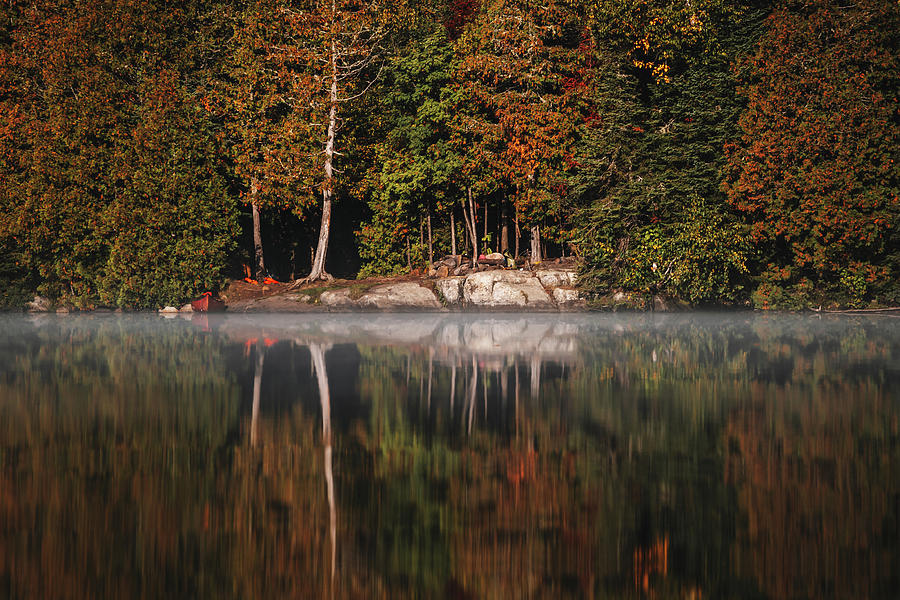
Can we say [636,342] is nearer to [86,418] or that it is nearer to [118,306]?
[86,418]

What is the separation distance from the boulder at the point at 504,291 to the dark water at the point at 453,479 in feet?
47.0

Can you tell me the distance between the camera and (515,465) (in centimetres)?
793

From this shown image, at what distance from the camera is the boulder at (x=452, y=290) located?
30812 mm

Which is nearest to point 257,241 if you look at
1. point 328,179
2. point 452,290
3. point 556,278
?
point 328,179

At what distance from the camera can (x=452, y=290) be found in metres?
30.9

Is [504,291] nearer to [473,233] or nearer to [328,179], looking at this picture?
[473,233]

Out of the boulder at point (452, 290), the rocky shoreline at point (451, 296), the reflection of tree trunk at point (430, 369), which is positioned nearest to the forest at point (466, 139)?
the rocky shoreline at point (451, 296)

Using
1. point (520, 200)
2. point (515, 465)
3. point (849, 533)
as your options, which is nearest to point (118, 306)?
point (520, 200)

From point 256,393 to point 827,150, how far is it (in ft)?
67.7

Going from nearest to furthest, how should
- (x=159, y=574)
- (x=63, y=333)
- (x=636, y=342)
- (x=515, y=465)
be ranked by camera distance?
(x=159, y=574) → (x=515, y=465) → (x=636, y=342) → (x=63, y=333)

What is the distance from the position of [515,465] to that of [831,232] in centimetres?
2119

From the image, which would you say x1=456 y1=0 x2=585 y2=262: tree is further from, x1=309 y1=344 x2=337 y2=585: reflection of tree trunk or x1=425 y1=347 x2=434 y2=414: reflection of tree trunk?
x1=309 y1=344 x2=337 y2=585: reflection of tree trunk

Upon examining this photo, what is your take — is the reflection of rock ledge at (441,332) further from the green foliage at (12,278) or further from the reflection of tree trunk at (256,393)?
the green foliage at (12,278)

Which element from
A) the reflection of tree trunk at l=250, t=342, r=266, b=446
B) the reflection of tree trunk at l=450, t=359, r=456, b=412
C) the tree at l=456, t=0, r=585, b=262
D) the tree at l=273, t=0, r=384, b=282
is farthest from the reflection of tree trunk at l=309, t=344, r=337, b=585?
the tree at l=273, t=0, r=384, b=282
